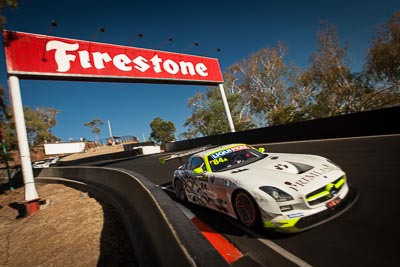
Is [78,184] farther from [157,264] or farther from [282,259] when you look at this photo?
[282,259]

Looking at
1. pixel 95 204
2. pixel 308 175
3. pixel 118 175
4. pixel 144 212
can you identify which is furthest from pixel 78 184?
pixel 308 175

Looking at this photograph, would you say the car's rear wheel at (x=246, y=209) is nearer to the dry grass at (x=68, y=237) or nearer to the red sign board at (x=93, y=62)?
the dry grass at (x=68, y=237)

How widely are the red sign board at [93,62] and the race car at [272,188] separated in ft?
36.0

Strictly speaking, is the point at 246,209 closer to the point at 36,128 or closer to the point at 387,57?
the point at 387,57

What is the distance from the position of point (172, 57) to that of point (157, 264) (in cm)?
1692

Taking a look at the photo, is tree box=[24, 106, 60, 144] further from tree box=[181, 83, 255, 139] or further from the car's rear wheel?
the car's rear wheel

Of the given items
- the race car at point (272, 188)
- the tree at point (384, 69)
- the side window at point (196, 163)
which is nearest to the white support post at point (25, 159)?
the side window at point (196, 163)

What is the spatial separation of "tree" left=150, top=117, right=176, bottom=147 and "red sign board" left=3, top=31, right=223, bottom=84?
5601 centimetres

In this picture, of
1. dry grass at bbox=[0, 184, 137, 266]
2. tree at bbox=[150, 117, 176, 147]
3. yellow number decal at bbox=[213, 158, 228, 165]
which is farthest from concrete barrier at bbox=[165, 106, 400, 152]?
tree at bbox=[150, 117, 176, 147]

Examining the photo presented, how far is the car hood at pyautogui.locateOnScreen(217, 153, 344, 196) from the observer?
3.74 meters

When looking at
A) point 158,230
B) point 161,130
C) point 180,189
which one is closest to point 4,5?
point 180,189

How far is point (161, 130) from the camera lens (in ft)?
249

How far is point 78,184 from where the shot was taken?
43.8 ft

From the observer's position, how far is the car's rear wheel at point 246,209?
3918 millimetres
